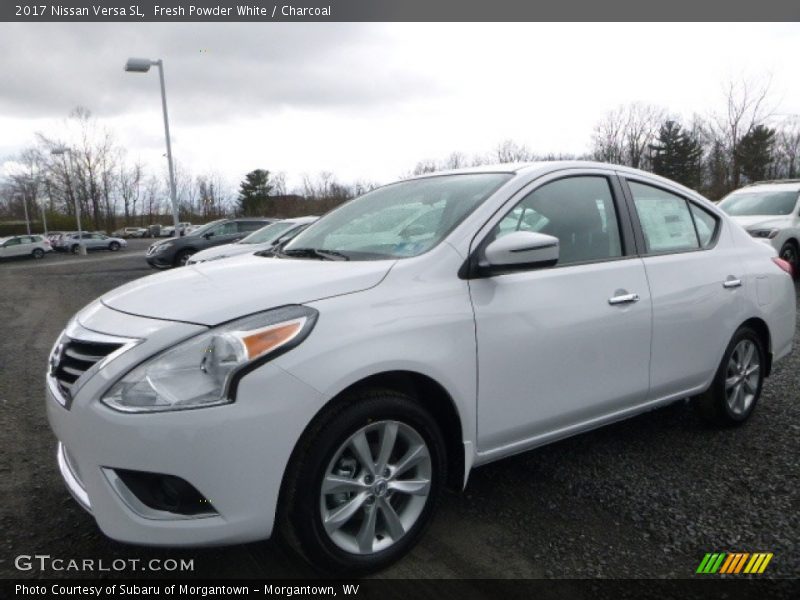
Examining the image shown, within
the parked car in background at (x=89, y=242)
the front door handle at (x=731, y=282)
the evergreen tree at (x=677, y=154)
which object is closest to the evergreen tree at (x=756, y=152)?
the evergreen tree at (x=677, y=154)

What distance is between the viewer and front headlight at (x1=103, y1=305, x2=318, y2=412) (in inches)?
79.9

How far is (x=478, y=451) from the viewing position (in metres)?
2.64

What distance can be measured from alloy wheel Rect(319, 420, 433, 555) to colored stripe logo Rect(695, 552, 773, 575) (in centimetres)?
117

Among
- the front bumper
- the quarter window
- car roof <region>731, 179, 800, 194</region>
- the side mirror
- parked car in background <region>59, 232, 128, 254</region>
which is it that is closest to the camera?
the front bumper

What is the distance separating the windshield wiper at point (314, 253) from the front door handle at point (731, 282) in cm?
233

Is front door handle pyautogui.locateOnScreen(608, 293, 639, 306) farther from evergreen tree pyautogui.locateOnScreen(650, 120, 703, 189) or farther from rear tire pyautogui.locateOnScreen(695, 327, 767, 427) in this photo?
evergreen tree pyautogui.locateOnScreen(650, 120, 703, 189)

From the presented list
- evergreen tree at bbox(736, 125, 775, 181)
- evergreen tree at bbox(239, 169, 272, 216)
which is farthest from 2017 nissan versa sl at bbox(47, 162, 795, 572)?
evergreen tree at bbox(239, 169, 272, 216)

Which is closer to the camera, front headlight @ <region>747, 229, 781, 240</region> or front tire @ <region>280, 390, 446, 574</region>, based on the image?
front tire @ <region>280, 390, 446, 574</region>

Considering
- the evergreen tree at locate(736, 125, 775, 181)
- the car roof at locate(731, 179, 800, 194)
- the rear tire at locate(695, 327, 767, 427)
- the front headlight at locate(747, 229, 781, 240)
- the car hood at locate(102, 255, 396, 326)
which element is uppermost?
the evergreen tree at locate(736, 125, 775, 181)

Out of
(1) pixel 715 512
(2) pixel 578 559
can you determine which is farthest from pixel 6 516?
(1) pixel 715 512

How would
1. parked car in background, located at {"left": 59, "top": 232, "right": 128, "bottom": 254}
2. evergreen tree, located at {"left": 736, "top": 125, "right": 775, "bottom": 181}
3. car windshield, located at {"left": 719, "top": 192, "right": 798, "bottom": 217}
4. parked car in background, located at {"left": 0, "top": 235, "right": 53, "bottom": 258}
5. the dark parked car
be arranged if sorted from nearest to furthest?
car windshield, located at {"left": 719, "top": 192, "right": 798, "bottom": 217} < the dark parked car < evergreen tree, located at {"left": 736, "top": 125, "right": 775, "bottom": 181} < parked car in background, located at {"left": 0, "top": 235, "right": 53, "bottom": 258} < parked car in background, located at {"left": 59, "top": 232, "right": 128, "bottom": 254}

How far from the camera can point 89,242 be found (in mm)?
44312

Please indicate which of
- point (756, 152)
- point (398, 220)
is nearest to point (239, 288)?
point (398, 220)

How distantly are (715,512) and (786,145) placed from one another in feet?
207
